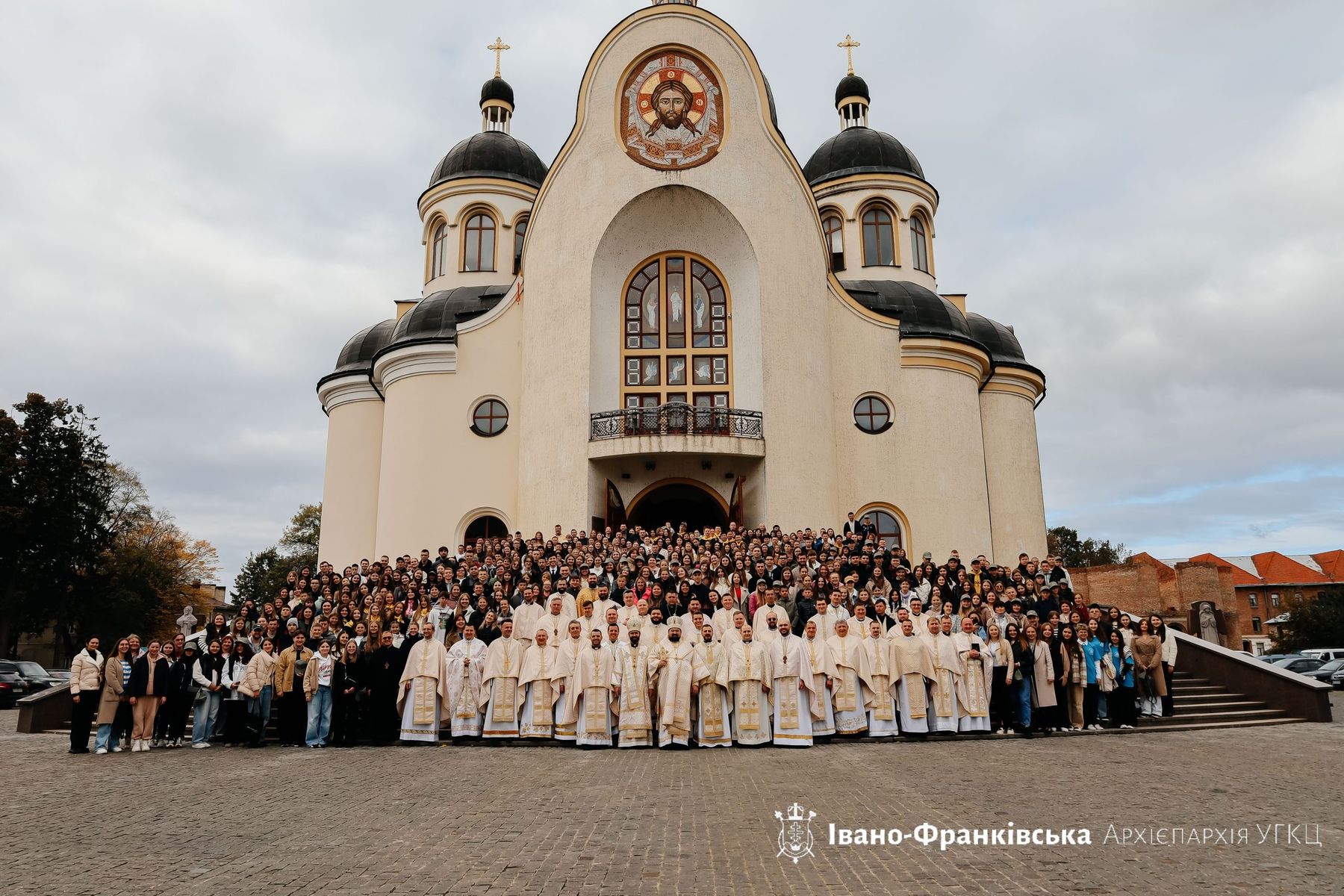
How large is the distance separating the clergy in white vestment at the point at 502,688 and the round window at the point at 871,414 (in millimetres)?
13136

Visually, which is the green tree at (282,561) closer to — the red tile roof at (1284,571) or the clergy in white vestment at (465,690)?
the clergy in white vestment at (465,690)

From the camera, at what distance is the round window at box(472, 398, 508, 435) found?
22750mm

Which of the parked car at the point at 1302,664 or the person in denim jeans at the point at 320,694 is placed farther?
the parked car at the point at 1302,664

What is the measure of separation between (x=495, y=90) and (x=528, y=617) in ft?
81.0

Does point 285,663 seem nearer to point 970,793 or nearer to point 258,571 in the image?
point 970,793

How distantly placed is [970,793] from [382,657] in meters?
7.49

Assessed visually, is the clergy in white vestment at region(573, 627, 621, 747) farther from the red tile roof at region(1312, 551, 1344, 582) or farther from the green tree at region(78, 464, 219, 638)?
the red tile roof at region(1312, 551, 1344, 582)

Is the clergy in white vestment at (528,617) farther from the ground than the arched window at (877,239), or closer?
closer

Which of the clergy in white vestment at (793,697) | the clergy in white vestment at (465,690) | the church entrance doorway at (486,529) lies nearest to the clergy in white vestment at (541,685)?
the clergy in white vestment at (465,690)

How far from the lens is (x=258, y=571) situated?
50.0m

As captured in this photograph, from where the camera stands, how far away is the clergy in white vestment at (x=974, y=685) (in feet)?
38.3

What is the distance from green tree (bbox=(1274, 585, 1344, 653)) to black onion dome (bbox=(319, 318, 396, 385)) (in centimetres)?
3589

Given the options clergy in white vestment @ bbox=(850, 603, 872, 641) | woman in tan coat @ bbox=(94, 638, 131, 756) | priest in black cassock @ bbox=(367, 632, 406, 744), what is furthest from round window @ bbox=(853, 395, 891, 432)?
woman in tan coat @ bbox=(94, 638, 131, 756)

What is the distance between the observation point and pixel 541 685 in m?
11.5
